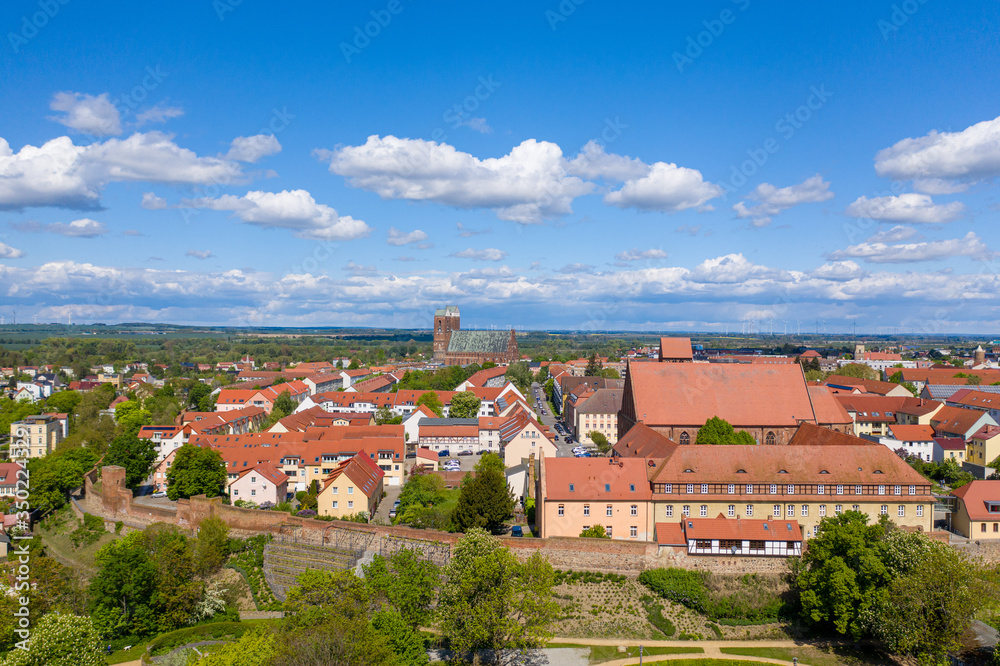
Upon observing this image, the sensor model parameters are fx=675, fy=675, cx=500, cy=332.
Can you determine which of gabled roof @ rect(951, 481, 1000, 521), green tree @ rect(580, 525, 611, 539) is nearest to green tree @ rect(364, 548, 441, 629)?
green tree @ rect(580, 525, 611, 539)

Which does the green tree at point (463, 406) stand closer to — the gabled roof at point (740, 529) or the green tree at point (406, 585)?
the gabled roof at point (740, 529)

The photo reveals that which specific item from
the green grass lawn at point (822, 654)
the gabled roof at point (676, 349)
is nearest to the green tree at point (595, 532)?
the green grass lawn at point (822, 654)

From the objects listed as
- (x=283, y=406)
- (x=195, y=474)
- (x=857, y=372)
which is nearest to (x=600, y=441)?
(x=195, y=474)

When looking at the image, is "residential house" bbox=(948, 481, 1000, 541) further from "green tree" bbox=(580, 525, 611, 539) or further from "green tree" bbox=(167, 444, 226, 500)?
"green tree" bbox=(167, 444, 226, 500)

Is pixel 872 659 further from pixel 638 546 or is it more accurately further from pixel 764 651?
pixel 638 546

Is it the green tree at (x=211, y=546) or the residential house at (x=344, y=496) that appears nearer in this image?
the green tree at (x=211, y=546)
